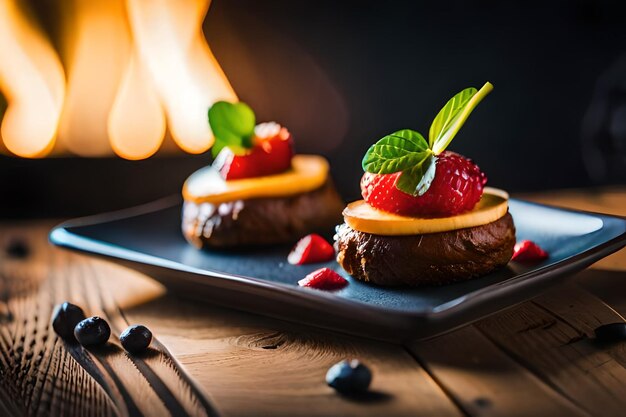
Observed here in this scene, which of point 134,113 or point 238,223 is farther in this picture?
point 134,113

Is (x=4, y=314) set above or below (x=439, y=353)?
above

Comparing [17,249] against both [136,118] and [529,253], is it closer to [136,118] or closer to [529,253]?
[136,118]

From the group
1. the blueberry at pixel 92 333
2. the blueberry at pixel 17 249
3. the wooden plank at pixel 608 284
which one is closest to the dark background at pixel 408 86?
the blueberry at pixel 17 249

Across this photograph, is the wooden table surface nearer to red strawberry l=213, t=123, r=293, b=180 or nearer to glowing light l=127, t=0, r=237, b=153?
red strawberry l=213, t=123, r=293, b=180

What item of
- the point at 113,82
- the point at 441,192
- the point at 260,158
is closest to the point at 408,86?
the point at 260,158

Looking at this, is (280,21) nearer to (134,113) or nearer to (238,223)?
(134,113)

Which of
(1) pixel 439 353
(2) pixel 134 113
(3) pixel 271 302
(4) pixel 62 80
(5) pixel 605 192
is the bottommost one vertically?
(5) pixel 605 192

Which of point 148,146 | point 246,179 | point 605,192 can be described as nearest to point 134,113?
point 148,146

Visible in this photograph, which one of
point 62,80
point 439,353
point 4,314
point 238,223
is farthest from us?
point 62,80
